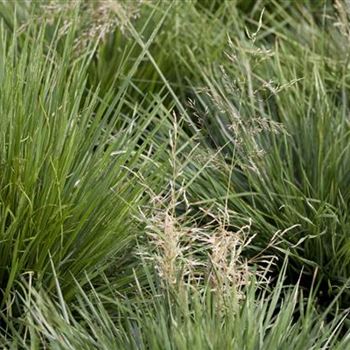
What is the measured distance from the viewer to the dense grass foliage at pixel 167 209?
2.21m

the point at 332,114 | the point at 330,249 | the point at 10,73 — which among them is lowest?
the point at 330,249

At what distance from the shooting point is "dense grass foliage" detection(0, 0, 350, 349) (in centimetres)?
221

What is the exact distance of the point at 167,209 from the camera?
222cm

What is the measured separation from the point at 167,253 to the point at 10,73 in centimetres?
70

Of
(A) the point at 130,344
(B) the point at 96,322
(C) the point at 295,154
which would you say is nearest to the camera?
(A) the point at 130,344

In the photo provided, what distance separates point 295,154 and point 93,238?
0.77 meters

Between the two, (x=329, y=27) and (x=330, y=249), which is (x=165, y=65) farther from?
(x=330, y=249)

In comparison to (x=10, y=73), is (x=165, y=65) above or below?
below

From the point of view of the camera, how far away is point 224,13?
368 centimetres

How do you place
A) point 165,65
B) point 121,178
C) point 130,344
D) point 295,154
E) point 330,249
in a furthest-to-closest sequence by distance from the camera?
1. point 165,65
2. point 295,154
3. point 330,249
4. point 121,178
5. point 130,344

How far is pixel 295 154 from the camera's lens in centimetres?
303

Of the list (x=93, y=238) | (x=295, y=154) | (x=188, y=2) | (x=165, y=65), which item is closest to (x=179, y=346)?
(x=93, y=238)

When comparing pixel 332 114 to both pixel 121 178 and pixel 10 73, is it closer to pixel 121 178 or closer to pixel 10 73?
pixel 121 178

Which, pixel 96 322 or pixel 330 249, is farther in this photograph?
pixel 330 249
